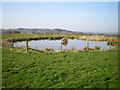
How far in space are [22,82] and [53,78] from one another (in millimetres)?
1800

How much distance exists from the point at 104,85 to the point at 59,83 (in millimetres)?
2410

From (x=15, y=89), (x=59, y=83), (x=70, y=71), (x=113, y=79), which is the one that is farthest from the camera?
(x=70, y=71)

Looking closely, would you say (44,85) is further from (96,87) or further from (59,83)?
(96,87)

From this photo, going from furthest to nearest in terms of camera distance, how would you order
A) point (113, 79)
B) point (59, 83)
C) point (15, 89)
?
point (113, 79) → point (59, 83) → point (15, 89)

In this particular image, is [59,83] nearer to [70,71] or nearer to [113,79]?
[70,71]

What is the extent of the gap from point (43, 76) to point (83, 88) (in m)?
2.79

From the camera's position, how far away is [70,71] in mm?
8867

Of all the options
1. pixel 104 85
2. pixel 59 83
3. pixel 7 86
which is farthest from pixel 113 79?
pixel 7 86

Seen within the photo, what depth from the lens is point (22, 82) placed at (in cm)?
698

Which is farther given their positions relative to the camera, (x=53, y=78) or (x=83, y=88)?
(x=53, y=78)

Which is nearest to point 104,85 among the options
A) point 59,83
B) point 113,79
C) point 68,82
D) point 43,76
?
point 113,79

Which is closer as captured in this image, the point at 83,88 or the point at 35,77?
the point at 83,88

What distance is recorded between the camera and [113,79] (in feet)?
24.5

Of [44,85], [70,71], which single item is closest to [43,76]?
[44,85]
